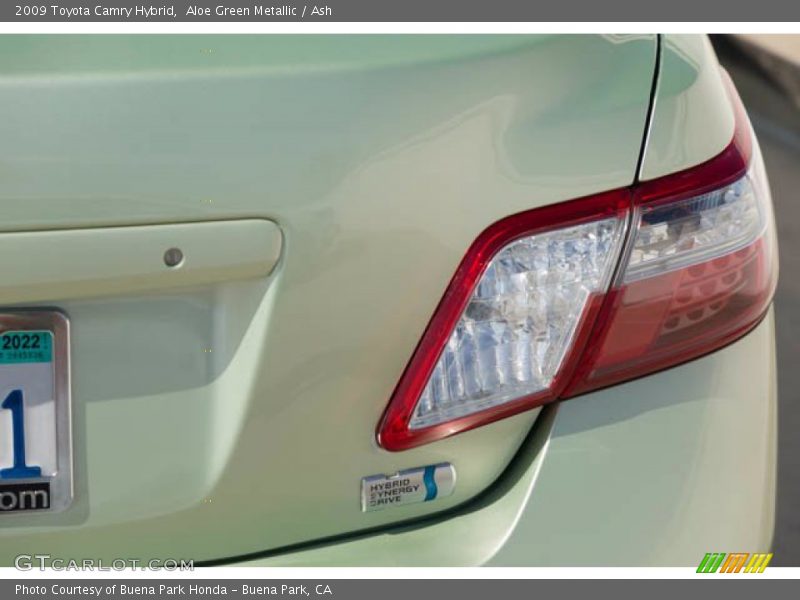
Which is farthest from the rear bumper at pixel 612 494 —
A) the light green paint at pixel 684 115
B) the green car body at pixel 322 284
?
the light green paint at pixel 684 115

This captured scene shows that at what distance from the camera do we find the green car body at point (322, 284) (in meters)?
1.41

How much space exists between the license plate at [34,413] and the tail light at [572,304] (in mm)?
384

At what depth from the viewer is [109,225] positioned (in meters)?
1.41

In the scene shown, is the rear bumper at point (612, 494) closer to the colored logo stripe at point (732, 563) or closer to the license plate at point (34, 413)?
the colored logo stripe at point (732, 563)

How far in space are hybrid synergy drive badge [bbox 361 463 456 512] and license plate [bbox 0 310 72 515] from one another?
1.19 ft

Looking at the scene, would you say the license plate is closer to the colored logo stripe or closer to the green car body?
the green car body

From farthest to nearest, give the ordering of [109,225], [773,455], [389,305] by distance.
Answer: [773,455] < [389,305] < [109,225]

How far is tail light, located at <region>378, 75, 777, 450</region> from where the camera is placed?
5.16 ft

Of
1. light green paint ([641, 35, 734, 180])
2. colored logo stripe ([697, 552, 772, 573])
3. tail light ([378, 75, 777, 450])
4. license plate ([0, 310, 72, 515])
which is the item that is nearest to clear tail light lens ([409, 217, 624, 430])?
A: tail light ([378, 75, 777, 450])

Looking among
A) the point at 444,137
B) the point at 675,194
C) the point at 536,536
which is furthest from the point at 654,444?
the point at 444,137

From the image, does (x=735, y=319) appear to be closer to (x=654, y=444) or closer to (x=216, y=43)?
(x=654, y=444)

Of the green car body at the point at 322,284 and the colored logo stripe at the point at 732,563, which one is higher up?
the green car body at the point at 322,284

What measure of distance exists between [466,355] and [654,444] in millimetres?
269

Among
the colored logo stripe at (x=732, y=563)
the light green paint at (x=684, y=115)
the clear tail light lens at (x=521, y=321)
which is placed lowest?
the colored logo stripe at (x=732, y=563)
